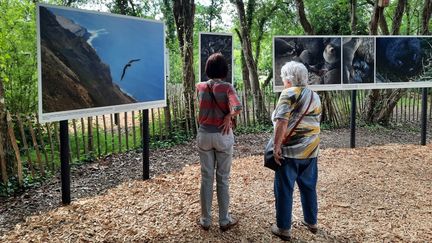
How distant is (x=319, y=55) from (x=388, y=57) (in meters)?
1.46

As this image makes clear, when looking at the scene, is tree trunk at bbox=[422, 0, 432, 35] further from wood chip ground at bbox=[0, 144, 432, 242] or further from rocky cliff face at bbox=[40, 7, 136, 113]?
rocky cliff face at bbox=[40, 7, 136, 113]

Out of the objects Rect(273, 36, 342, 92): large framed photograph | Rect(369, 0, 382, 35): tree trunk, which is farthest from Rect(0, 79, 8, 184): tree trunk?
Rect(369, 0, 382, 35): tree trunk

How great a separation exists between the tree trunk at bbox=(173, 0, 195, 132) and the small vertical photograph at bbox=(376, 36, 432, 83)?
374 cm

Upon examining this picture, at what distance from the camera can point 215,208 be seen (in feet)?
14.0

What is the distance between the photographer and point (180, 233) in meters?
3.63

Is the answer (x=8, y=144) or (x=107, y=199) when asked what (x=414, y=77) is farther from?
(x=8, y=144)

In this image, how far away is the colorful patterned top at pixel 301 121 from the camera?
3.43 meters

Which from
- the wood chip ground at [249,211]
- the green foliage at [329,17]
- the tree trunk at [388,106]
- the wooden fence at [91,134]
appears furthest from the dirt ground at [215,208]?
the green foliage at [329,17]

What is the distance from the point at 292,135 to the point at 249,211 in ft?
3.82

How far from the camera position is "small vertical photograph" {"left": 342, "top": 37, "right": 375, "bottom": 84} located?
24.0 ft

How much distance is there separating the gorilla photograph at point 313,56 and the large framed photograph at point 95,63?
256cm

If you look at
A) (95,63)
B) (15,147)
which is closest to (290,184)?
(95,63)

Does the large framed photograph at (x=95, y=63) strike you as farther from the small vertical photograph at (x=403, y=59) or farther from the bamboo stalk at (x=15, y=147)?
the small vertical photograph at (x=403, y=59)

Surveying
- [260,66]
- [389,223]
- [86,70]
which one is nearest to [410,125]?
[389,223]
